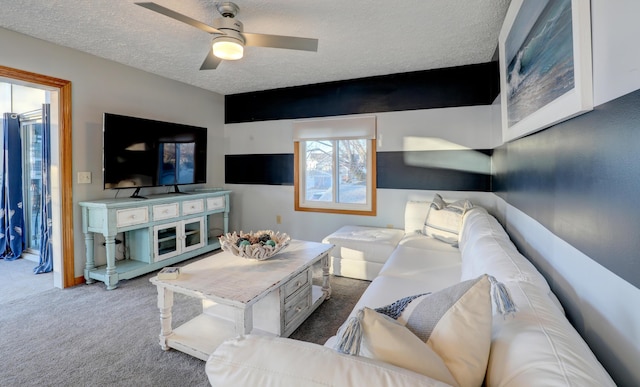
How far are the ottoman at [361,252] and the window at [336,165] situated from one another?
0.72m

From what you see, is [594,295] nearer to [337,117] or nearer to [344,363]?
[344,363]

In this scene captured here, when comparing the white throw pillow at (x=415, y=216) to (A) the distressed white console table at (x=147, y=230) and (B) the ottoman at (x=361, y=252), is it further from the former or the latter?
(A) the distressed white console table at (x=147, y=230)

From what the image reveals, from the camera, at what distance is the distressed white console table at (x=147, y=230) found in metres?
2.93

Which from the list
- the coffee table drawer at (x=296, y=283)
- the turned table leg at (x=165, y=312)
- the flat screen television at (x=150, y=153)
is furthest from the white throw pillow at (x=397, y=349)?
the flat screen television at (x=150, y=153)

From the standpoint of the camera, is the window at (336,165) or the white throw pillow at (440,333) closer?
the white throw pillow at (440,333)

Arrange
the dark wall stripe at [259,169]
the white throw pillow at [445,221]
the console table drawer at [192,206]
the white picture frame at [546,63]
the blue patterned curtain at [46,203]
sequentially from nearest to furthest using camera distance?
the white picture frame at [546,63] → the white throw pillow at [445,221] → the blue patterned curtain at [46,203] → the console table drawer at [192,206] → the dark wall stripe at [259,169]

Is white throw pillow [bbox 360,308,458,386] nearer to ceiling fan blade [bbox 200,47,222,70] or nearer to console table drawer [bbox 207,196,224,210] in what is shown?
ceiling fan blade [bbox 200,47,222,70]

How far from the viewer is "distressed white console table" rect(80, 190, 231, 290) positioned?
2928mm

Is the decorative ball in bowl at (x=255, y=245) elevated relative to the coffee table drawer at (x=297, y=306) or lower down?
elevated

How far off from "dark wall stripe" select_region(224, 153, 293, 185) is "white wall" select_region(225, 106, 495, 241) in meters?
0.08

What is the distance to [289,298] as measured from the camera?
80.5 inches

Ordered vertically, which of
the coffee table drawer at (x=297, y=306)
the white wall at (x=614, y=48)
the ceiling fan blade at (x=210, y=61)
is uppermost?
the ceiling fan blade at (x=210, y=61)

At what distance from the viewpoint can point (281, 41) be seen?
85.4 inches

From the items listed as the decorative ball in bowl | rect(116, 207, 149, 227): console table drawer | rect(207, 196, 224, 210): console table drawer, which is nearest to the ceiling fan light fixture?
the decorative ball in bowl
